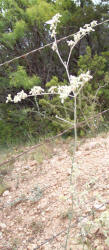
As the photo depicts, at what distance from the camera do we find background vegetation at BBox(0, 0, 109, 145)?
4.30 metres

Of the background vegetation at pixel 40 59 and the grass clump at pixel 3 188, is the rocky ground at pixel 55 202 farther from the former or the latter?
the background vegetation at pixel 40 59

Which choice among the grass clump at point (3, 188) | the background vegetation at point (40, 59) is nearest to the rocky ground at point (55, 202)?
the grass clump at point (3, 188)

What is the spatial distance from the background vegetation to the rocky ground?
1552 millimetres

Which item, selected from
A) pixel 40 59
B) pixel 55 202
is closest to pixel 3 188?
pixel 55 202

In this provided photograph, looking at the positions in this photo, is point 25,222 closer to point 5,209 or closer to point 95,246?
point 5,209

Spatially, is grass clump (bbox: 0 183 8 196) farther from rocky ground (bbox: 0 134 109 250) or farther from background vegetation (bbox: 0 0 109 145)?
background vegetation (bbox: 0 0 109 145)

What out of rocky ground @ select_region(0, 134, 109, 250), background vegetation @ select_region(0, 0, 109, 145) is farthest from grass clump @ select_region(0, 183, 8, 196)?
background vegetation @ select_region(0, 0, 109, 145)

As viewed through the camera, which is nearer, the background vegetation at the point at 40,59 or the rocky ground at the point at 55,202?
the rocky ground at the point at 55,202

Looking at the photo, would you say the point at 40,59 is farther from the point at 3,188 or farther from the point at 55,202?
the point at 55,202

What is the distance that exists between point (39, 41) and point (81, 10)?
3.86 feet

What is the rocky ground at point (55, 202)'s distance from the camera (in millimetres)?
1360

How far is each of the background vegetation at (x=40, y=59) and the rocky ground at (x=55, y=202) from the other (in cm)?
155

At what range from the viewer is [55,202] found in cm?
Result: 190

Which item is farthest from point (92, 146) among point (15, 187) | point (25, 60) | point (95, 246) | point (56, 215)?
point (25, 60)
